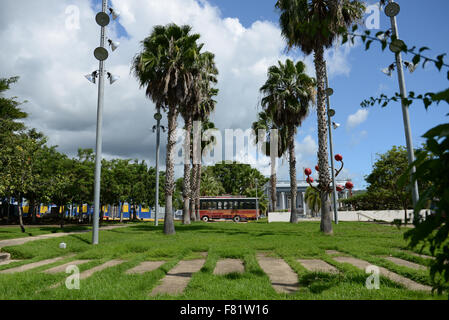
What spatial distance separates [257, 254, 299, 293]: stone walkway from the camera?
449cm

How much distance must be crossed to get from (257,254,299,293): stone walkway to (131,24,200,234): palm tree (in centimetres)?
1043

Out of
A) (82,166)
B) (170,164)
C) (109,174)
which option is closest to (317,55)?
(170,164)

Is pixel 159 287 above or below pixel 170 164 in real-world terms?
below

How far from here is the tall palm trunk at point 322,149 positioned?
14.4m

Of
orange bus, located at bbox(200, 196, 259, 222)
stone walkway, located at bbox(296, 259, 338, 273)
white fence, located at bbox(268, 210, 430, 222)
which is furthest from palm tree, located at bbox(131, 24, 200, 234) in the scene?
orange bus, located at bbox(200, 196, 259, 222)

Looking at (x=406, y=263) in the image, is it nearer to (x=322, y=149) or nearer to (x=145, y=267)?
(x=145, y=267)

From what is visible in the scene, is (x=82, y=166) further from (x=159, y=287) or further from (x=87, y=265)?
(x=159, y=287)

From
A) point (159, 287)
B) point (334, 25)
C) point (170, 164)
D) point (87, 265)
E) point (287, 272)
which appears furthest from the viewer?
point (170, 164)

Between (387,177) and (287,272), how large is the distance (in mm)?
23645

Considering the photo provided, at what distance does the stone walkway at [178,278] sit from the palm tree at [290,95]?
18748mm

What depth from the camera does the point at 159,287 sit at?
4582mm

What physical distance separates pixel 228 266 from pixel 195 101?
1638 cm
